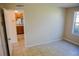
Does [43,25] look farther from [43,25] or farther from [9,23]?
[9,23]

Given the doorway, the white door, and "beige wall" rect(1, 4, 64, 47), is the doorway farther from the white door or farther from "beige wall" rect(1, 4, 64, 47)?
"beige wall" rect(1, 4, 64, 47)

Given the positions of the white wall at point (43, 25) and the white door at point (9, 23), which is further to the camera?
the white wall at point (43, 25)

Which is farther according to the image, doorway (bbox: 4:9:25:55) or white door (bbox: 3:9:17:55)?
doorway (bbox: 4:9:25:55)

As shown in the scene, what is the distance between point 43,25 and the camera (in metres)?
2.75

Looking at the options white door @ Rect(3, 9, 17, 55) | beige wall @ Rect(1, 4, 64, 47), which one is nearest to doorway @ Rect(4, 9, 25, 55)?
white door @ Rect(3, 9, 17, 55)

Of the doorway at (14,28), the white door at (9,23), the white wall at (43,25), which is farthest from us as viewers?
the doorway at (14,28)

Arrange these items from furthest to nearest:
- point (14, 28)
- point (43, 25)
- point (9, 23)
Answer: point (14, 28), point (43, 25), point (9, 23)

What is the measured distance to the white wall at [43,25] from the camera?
238 centimetres

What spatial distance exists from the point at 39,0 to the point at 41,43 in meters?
2.10

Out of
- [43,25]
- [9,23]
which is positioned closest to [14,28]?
[9,23]

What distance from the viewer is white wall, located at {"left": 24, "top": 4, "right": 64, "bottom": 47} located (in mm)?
2383

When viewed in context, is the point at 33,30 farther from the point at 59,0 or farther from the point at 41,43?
the point at 59,0

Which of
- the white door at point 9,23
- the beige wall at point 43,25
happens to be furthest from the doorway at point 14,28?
the beige wall at point 43,25

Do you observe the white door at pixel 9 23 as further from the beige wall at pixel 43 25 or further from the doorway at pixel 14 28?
the beige wall at pixel 43 25
